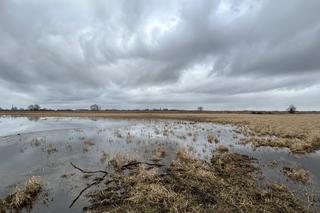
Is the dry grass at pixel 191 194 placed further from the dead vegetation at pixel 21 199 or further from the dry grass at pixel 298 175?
the dead vegetation at pixel 21 199

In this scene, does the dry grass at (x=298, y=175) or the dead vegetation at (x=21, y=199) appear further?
the dry grass at (x=298, y=175)

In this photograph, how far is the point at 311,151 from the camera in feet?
47.2

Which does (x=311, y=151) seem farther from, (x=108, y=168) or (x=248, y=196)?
(x=108, y=168)

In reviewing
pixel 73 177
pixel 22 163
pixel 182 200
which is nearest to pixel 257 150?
pixel 182 200

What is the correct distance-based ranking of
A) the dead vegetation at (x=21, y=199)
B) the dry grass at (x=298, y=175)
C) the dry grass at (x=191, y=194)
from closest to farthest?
1. the dry grass at (x=191, y=194)
2. the dead vegetation at (x=21, y=199)
3. the dry grass at (x=298, y=175)

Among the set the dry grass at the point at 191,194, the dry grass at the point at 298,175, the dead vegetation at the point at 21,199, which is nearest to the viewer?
the dry grass at the point at 191,194

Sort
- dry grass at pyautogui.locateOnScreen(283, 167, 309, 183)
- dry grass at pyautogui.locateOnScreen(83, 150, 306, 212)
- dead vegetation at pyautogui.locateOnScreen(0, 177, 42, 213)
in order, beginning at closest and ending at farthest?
dry grass at pyautogui.locateOnScreen(83, 150, 306, 212), dead vegetation at pyautogui.locateOnScreen(0, 177, 42, 213), dry grass at pyautogui.locateOnScreen(283, 167, 309, 183)

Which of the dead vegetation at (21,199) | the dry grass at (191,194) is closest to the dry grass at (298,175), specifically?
the dry grass at (191,194)

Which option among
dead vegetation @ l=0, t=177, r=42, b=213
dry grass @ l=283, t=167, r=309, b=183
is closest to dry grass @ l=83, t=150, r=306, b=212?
dry grass @ l=283, t=167, r=309, b=183

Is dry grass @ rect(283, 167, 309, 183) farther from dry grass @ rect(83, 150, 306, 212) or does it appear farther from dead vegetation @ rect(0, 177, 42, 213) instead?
dead vegetation @ rect(0, 177, 42, 213)

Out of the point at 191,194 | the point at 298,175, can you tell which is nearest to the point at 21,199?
the point at 191,194

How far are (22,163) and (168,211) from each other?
9.71m

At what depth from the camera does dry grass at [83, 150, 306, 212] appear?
6.02 metres

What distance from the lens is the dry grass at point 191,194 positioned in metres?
6.02
